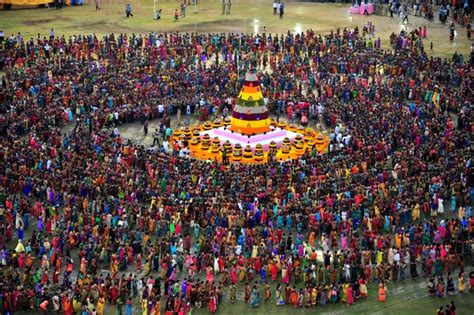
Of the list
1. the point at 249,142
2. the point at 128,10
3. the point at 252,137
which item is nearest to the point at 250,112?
the point at 252,137

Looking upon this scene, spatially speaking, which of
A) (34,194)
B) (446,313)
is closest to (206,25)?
(34,194)

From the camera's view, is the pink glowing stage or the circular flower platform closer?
the circular flower platform

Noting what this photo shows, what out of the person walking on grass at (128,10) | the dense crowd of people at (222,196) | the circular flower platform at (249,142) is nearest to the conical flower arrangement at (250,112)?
the circular flower platform at (249,142)

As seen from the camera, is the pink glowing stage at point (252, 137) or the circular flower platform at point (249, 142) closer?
the circular flower platform at point (249, 142)

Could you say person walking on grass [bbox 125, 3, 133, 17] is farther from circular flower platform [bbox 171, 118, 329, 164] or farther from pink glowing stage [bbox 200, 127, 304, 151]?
pink glowing stage [bbox 200, 127, 304, 151]

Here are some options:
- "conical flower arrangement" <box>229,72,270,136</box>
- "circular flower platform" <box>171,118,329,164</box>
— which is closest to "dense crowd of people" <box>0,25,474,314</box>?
"circular flower platform" <box>171,118,329,164</box>

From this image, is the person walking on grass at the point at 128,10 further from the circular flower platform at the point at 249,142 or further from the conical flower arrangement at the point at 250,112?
the conical flower arrangement at the point at 250,112

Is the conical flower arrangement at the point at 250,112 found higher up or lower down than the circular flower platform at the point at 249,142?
higher up

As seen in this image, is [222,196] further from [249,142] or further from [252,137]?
[252,137]
